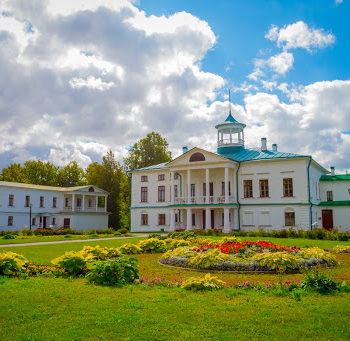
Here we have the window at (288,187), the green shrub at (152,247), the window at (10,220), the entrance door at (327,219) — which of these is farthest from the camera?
the window at (10,220)

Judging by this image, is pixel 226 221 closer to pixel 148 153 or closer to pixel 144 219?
pixel 144 219

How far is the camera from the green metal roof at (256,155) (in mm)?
33222

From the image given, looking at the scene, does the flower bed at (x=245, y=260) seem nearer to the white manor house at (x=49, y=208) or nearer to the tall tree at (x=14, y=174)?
the white manor house at (x=49, y=208)

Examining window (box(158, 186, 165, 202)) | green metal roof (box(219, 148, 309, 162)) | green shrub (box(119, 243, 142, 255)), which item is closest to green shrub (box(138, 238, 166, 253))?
green shrub (box(119, 243, 142, 255))

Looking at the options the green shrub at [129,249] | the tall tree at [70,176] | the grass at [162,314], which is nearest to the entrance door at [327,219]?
the green shrub at [129,249]

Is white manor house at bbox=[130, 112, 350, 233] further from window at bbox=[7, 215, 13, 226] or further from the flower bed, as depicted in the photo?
the flower bed

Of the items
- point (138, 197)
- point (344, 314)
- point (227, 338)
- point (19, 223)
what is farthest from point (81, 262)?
point (19, 223)

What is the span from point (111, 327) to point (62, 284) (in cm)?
359

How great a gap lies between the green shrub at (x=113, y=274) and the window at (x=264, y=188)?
2625 cm

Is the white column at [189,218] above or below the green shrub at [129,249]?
above

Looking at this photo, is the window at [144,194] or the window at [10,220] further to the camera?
the window at [10,220]

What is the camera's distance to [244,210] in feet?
113

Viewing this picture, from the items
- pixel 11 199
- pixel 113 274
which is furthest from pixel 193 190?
pixel 113 274

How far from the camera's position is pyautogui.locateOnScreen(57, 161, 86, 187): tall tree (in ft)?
227
